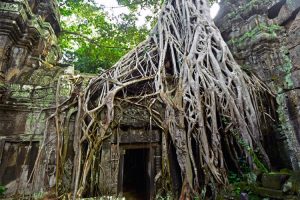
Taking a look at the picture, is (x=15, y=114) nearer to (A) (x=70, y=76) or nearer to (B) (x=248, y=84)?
(A) (x=70, y=76)

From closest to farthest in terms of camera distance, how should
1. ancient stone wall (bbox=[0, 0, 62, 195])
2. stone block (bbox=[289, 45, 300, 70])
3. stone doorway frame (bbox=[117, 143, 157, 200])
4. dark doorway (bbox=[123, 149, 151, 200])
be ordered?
stone block (bbox=[289, 45, 300, 70]) < ancient stone wall (bbox=[0, 0, 62, 195]) < stone doorway frame (bbox=[117, 143, 157, 200]) < dark doorway (bbox=[123, 149, 151, 200])

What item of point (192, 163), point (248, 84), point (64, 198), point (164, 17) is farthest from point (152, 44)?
point (64, 198)

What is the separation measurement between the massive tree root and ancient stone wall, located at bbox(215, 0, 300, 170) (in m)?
0.43

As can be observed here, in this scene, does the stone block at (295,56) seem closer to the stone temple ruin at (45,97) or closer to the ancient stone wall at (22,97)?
the stone temple ruin at (45,97)

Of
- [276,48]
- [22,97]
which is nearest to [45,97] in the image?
[22,97]

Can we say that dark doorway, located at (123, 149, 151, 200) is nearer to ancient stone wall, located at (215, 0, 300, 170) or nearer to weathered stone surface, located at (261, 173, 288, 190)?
ancient stone wall, located at (215, 0, 300, 170)

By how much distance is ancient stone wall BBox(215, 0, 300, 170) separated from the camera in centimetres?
164

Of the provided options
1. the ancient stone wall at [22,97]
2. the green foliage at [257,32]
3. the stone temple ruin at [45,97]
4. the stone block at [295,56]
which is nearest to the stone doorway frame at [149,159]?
the stone temple ruin at [45,97]

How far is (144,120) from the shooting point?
3490 millimetres

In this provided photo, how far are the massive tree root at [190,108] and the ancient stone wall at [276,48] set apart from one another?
0.43m

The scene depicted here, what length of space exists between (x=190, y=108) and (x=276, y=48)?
1.95 meters

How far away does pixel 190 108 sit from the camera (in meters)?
2.81

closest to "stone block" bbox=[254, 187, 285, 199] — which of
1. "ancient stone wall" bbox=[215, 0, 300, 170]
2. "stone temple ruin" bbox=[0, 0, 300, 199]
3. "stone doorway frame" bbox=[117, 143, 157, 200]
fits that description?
"ancient stone wall" bbox=[215, 0, 300, 170]

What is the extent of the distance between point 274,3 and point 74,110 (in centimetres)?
406
